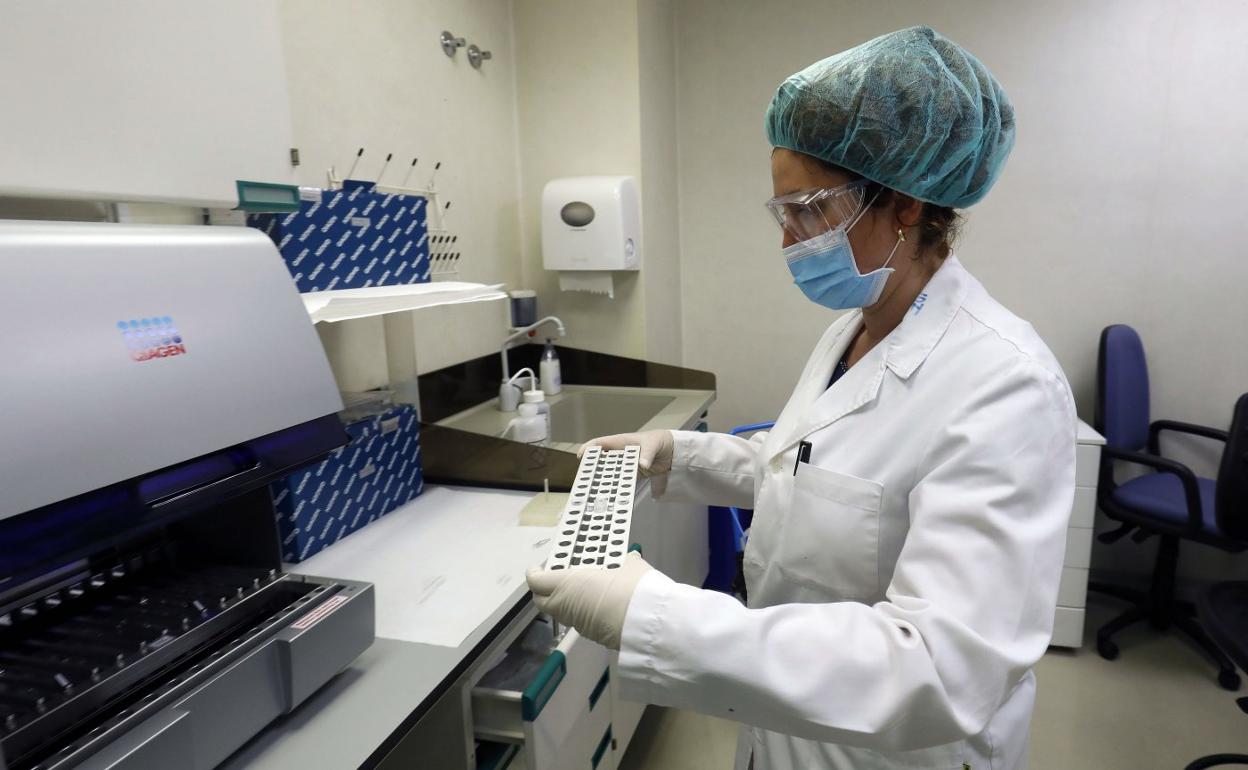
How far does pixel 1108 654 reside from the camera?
2.38 m

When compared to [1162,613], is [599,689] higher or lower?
higher

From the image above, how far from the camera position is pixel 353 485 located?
134cm

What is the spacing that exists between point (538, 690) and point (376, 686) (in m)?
0.24

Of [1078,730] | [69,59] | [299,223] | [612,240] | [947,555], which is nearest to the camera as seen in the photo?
[947,555]

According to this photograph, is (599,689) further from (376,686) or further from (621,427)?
(621,427)

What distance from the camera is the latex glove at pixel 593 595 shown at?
2.52ft

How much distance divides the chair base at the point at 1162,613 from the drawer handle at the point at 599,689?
6.51 ft

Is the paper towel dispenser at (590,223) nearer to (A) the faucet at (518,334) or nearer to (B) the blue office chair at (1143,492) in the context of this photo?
(A) the faucet at (518,334)

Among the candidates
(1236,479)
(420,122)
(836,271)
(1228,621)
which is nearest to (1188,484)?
(1236,479)

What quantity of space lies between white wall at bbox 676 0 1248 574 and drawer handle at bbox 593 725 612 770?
2008 millimetres

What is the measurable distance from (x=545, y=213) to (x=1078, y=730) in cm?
237

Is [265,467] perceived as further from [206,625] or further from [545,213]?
[545,213]

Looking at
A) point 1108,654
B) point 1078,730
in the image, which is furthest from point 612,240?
point 1108,654

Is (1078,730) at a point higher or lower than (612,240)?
lower
